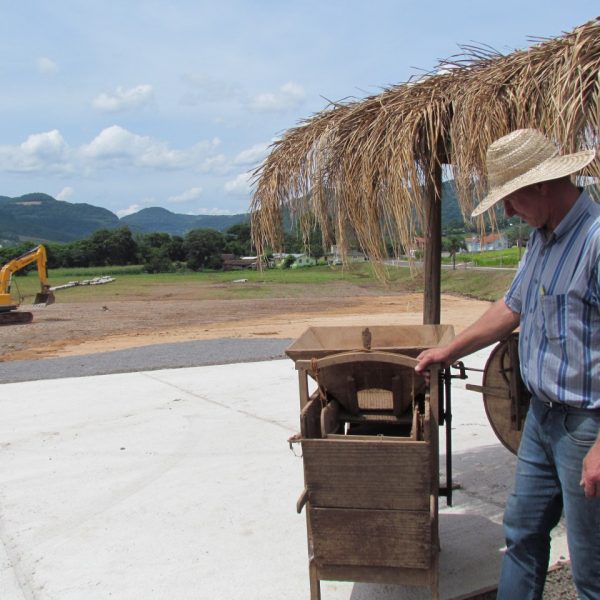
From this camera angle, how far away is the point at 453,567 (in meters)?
3.36

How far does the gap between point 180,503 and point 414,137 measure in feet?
8.87

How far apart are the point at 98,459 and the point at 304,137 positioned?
298cm

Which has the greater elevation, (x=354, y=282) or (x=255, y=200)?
(x=255, y=200)

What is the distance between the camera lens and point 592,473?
2.05 meters

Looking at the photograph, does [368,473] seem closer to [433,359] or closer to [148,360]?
[433,359]

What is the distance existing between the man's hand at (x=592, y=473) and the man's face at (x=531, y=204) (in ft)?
2.46

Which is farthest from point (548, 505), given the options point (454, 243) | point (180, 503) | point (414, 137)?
point (454, 243)

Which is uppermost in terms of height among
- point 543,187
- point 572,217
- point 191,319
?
point 543,187

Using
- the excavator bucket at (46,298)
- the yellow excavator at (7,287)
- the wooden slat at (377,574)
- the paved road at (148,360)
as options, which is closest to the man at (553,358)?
the wooden slat at (377,574)

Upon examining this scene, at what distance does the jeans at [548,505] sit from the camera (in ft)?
7.11

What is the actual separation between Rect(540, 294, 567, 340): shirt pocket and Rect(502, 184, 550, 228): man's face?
0.90ft

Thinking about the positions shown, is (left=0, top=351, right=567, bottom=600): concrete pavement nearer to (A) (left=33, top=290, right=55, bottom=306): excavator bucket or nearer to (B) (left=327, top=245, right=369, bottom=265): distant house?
(B) (left=327, top=245, right=369, bottom=265): distant house

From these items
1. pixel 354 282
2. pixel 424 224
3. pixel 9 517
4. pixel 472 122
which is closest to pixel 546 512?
pixel 472 122

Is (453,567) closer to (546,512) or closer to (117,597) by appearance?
(546,512)
